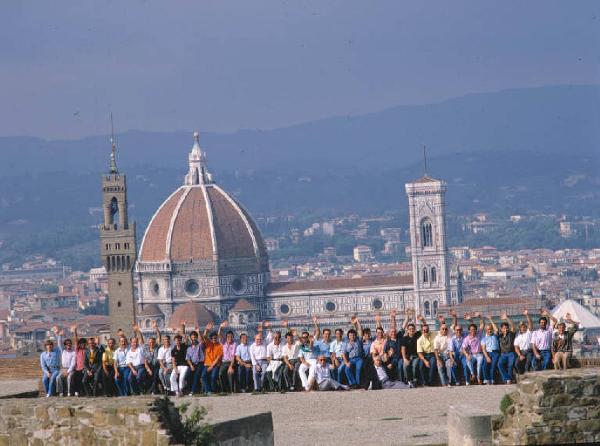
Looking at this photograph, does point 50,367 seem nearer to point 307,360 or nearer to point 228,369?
point 228,369

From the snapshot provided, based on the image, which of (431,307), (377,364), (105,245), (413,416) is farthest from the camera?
(431,307)

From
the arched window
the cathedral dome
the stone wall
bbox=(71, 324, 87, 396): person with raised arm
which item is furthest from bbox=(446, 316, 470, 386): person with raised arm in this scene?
the arched window

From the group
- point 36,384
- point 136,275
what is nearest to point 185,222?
point 136,275

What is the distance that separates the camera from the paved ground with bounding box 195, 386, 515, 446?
60.1ft

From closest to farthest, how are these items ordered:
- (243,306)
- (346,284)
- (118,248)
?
(118,248)
(243,306)
(346,284)

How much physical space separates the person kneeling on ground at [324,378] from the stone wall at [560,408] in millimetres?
7989

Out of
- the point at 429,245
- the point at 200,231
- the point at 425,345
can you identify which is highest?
Result: the point at 200,231

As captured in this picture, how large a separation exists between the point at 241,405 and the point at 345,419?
1633mm

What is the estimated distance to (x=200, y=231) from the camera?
174000mm

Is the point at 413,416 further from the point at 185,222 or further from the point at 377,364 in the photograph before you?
the point at 185,222

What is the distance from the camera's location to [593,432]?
1469cm

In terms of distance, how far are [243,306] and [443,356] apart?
139m

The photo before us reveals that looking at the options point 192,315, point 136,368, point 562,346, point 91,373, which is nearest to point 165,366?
point 136,368

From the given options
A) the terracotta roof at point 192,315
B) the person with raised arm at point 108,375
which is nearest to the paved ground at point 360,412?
the person with raised arm at point 108,375
